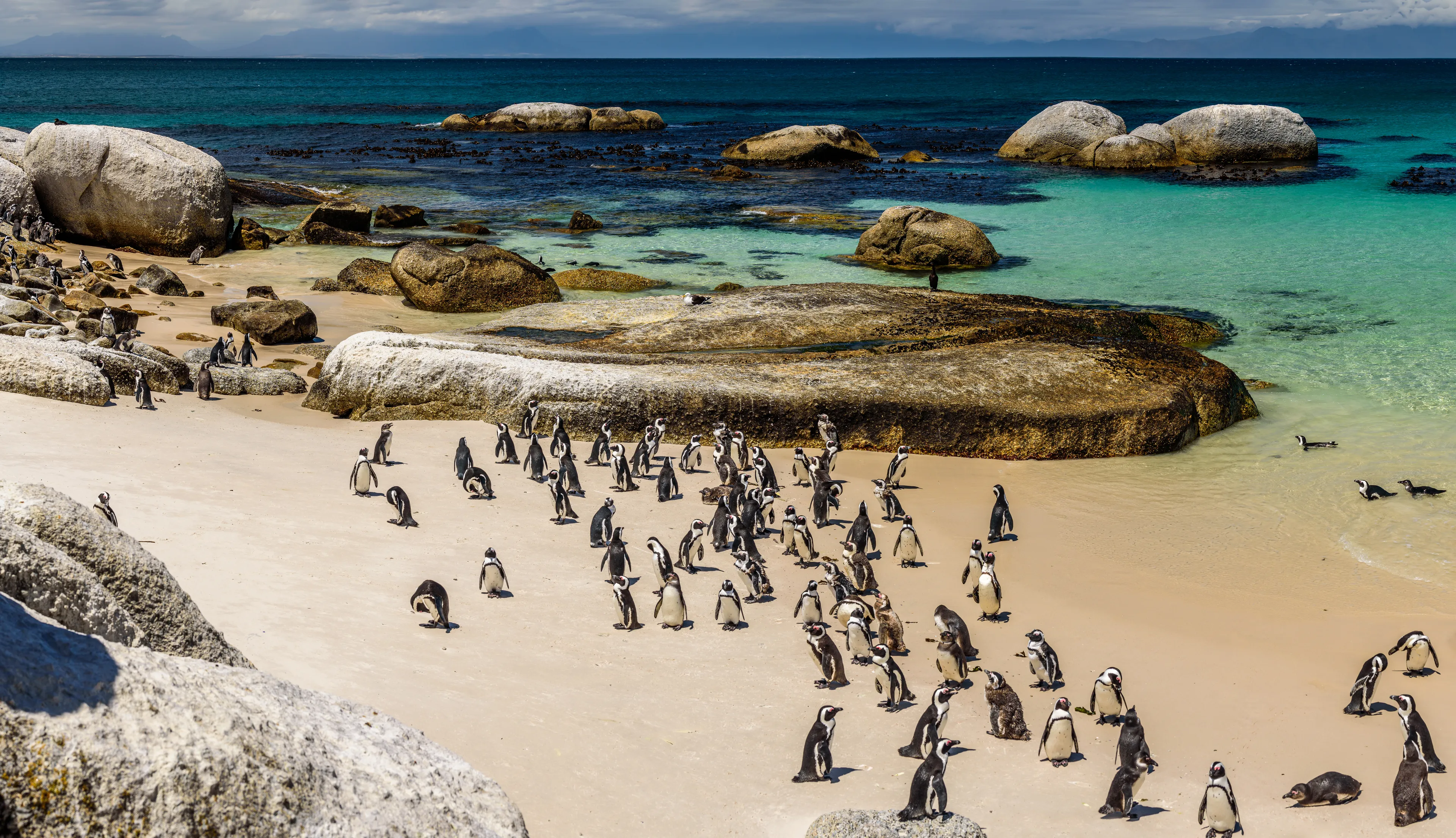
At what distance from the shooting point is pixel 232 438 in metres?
12.1

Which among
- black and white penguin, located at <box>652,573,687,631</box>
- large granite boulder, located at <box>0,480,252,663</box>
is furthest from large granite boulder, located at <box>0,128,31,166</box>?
large granite boulder, located at <box>0,480,252,663</box>

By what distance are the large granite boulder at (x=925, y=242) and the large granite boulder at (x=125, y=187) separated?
14.6 meters

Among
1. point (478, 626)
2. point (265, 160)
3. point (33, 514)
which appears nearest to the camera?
point (33, 514)

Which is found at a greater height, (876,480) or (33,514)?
(33,514)

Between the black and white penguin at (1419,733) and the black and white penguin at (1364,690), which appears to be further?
the black and white penguin at (1364,690)

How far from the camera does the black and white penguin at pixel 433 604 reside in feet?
26.0

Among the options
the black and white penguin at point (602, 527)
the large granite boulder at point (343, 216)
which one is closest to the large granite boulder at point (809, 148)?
the large granite boulder at point (343, 216)

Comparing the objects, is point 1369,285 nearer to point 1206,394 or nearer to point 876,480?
point 1206,394

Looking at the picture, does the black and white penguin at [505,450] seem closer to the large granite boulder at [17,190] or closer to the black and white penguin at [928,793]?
the black and white penguin at [928,793]

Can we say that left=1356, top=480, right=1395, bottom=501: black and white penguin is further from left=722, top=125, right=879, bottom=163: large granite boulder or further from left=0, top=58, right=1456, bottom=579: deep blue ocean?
left=722, top=125, right=879, bottom=163: large granite boulder

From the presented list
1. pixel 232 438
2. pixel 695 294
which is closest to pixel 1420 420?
pixel 695 294

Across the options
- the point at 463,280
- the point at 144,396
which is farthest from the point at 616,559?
the point at 463,280

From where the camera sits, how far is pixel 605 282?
23.8 m

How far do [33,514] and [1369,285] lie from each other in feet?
81.9
